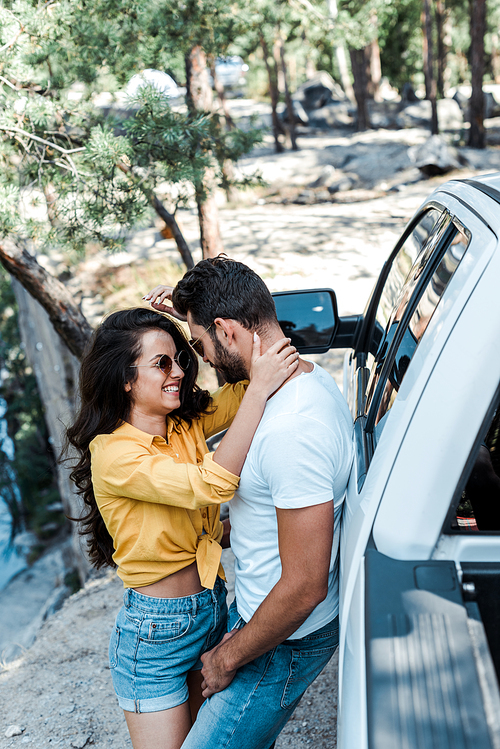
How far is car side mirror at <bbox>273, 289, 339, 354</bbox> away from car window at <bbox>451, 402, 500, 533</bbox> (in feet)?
4.53

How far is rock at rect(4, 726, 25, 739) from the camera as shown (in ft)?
10.7

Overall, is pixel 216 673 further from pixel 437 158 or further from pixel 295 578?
pixel 437 158

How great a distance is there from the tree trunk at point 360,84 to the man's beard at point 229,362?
868 inches

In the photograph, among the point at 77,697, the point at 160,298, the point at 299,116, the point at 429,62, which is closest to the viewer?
the point at 160,298

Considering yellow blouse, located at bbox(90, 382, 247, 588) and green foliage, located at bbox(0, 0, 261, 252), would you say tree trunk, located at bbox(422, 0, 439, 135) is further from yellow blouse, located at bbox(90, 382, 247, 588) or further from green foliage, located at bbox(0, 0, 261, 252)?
yellow blouse, located at bbox(90, 382, 247, 588)

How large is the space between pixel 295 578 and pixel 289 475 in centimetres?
27

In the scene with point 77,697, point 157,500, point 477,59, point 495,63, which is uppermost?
point 495,63

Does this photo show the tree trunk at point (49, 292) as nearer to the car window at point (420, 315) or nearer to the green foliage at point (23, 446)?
the car window at point (420, 315)

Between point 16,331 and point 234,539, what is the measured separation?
16.8m

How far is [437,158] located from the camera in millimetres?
15148

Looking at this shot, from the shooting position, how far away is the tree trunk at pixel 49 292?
4.48 m

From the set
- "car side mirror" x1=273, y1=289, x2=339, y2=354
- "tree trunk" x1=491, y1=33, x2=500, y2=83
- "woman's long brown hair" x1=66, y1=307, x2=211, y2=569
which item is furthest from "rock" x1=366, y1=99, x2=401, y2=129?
"woman's long brown hair" x1=66, y1=307, x2=211, y2=569

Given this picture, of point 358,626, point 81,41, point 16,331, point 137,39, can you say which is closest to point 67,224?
point 81,41

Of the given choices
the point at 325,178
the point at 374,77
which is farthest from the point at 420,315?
the point at 374,77
